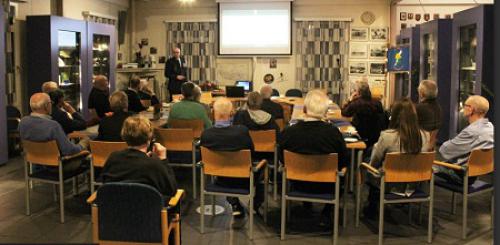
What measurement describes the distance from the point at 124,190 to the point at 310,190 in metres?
1.75

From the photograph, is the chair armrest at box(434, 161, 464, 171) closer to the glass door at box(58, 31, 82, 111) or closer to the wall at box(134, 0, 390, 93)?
the glass door at box(58, 31, 82, 111)

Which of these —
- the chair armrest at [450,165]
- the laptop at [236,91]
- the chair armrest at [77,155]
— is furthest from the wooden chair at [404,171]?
the laptop at [236,91]

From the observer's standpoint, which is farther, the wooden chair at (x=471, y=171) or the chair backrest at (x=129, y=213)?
the wooden chair at (x=471, y=171)

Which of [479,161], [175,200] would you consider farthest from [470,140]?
[175,200]

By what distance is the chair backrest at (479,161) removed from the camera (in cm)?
411

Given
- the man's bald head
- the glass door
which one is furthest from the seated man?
the glass door

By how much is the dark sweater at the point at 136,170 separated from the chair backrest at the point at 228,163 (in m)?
1.01

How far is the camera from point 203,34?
39.8 ft

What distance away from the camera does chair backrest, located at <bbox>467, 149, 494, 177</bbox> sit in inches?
162

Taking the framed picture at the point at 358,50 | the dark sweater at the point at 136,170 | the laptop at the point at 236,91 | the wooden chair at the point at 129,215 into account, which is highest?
the framed picture at the point at 358,50

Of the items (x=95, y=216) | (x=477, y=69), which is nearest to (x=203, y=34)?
(x=477, y=69)

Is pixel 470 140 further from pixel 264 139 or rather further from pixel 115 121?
pixel 115 121

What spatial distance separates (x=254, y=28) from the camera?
12031 mm

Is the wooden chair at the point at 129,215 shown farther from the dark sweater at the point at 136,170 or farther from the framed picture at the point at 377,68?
the framed picture at the point at 377,68
